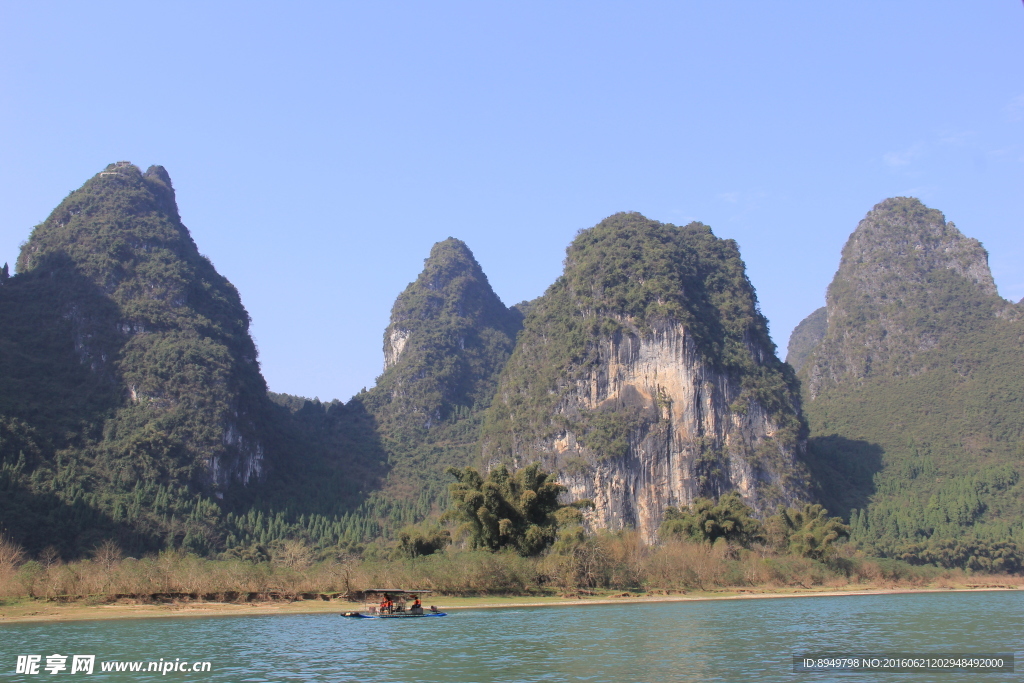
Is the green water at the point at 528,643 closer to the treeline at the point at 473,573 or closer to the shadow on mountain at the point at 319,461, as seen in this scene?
the treeline at the point at 473,573

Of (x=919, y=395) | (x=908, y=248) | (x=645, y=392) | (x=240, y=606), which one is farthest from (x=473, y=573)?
(x=908, y=248)

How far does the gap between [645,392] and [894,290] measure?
6570 cm

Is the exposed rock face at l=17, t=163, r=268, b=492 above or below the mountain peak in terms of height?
below

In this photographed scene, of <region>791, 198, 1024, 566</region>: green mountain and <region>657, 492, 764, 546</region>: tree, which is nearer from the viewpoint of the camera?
<region>657, 492, 764, 546</region>: tree

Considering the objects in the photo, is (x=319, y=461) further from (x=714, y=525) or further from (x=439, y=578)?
(x=439, y=578)

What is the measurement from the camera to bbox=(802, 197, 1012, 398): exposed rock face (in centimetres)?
13650

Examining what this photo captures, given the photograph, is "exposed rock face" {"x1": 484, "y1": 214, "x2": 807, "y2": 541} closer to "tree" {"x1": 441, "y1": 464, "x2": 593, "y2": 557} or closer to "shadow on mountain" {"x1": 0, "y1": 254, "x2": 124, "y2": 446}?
"tree" {"x1": 441, "y1": 464, "x2": 593, "y2": 557}

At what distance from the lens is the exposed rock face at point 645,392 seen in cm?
9500

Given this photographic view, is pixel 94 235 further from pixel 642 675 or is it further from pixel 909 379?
pixel 909 379

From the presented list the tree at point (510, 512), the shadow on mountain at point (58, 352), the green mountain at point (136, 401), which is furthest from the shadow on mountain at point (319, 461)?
the tree at point (510, 512)

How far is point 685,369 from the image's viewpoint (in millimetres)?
98125

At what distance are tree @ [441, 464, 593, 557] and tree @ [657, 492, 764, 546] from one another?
15.3 m

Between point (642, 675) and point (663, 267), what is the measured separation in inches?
3387

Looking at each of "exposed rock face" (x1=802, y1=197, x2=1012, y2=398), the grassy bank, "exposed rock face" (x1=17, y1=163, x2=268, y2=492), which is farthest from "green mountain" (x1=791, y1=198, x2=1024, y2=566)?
"exposed rock face" (x1=17, y1=163, x2=268, y2=492)
